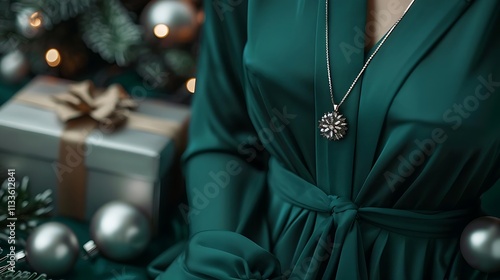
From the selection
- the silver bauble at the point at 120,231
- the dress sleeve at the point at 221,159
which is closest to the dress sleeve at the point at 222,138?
the dress sleeve at the point at 221,159

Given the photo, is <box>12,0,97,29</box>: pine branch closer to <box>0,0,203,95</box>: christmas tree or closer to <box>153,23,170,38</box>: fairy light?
<box>0,0,203,95</box>: christmas tree

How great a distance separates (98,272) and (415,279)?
397mm

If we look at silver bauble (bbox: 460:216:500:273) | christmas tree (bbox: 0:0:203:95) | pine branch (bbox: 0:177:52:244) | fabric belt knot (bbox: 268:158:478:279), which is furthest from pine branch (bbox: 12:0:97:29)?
silver bauble (bbox: 460:216:500:273)

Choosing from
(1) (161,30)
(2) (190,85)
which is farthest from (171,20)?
(2) (190,85)

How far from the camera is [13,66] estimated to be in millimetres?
1156

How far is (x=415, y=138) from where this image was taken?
65 centimetres

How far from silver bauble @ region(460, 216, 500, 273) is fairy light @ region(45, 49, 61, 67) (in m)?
0.74

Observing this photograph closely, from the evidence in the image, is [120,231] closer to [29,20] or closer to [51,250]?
[51,250]

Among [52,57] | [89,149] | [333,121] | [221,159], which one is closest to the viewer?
[333,121]

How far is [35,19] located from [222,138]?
15.9 inches

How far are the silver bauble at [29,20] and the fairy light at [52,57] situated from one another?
90 mm

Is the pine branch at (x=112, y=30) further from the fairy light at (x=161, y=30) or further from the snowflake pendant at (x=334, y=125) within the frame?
the snowflake pendant at (x=334, y=125)

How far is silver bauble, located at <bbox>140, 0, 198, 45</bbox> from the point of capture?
41.9 inches

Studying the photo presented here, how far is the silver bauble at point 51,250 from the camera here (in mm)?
848
